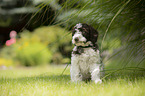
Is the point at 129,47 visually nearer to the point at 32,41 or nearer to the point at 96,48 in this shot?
the point at 96,48

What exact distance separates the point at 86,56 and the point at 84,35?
19 centimetres

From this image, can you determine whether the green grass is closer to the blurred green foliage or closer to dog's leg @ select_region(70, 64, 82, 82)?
dog's leg @ select_region(70, 64, 82, 82)

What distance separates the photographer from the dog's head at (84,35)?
1344 millimetres

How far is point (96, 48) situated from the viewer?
1.45 meters

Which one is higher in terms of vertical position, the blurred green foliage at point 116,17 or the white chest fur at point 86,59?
the blurred green foliage at point 116,17

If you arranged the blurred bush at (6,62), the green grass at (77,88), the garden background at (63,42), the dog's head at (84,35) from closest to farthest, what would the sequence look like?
the green grass at (77,88) → the garden background at (63,42) → the dog's head at (84,35) → the blurred bush at (6,62)

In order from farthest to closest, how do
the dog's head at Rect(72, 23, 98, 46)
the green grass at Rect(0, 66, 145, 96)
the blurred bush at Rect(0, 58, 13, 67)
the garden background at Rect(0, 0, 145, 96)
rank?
the blurred bush at Rect(0, 58, 13, 67), the dog's head at Rect(72, 23, 98, 46), the garden background at Rect(0, 0, 145, 96), the green grass at Rect(0, 66, 145, 96)

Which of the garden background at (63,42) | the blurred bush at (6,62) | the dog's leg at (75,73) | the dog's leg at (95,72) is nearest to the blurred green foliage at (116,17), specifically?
the garden background at (63,42)

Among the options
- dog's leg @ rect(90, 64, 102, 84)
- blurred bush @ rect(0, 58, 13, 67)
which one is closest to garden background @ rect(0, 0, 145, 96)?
blurred bush @ rect(0, 58, 13, 67)

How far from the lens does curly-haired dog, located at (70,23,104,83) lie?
1.39 m

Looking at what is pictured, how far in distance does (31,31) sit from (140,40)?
3.94 meters

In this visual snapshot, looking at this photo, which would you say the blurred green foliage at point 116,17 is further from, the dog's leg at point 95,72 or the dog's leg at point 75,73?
the dog's leg at point 75,73

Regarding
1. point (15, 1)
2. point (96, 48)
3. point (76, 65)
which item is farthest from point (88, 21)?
point (15, 1)

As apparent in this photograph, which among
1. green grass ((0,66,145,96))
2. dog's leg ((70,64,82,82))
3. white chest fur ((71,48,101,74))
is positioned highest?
white chest fur ((71,48,101,74))
